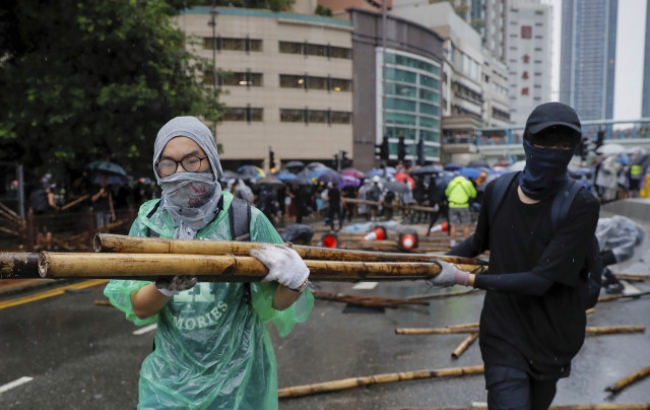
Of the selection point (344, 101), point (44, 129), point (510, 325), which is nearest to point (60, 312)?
point (510, 325)

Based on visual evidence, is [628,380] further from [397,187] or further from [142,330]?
[397,187]

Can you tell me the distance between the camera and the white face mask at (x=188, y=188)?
2.14 meters

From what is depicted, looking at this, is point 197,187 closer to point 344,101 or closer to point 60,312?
point 60,312

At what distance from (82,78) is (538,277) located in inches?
555

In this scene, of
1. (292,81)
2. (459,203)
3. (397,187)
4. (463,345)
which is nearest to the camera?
(463,345)

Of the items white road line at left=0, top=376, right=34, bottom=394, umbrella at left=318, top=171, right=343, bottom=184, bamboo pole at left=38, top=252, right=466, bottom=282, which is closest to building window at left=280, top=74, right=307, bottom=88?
umbrella at left=318, top=171, right=343, bottom=184

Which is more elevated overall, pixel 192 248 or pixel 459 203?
pixel 192 248

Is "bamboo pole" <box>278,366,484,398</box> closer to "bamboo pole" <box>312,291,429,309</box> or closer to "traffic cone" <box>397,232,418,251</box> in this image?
"bamboo pole" <box>312,291,429,309</box>

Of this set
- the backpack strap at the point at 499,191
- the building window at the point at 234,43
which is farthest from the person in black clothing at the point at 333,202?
the building window at the point at 234,43

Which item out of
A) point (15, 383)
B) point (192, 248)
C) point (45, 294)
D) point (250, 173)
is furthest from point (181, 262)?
point (250, 173)

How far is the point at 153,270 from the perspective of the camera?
1.59 m

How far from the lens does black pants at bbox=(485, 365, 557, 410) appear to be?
2.52 m

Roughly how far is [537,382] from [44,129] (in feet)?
48.7

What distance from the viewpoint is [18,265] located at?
1407mm
